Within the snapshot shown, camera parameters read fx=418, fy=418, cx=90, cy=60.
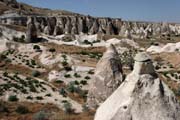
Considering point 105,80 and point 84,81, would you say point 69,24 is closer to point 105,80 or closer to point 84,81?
point 84,81

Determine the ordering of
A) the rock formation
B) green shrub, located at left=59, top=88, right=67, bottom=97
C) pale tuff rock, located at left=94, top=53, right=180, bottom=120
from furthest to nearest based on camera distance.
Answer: the rock formation
green shrub, located at left=59, top=88, right=67, bottom=97
pale tuff rock, located at left=94, top=53, right=180, bottom=120

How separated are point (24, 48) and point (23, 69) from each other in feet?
39.2

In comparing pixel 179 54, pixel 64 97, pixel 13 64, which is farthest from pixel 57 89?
pixel 179 54

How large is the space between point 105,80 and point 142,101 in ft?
50.1

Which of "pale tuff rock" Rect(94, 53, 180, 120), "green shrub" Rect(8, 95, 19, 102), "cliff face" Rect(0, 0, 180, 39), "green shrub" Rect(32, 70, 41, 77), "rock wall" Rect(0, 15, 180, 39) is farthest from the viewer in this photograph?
"cliff face" Rect(0, 0, 180, 39)

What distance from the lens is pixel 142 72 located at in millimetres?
11484

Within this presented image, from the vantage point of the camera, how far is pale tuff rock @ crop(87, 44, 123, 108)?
2608cm

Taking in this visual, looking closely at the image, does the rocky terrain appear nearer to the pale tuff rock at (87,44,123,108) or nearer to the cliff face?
the pale tuff rock at (87,44,123,108)

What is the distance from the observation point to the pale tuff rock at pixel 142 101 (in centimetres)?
1081

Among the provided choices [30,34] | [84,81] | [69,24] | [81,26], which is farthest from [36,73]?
[81,26]

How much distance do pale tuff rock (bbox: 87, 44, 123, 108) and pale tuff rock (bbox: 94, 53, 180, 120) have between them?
14.5m

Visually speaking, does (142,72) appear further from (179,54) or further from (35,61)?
(179,54)

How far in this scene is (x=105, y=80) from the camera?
86.2 ft

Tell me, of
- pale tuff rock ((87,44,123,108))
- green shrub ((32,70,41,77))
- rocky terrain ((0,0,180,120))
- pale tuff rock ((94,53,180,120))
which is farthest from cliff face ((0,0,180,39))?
pale tuff rock ((94,53,180,120))
